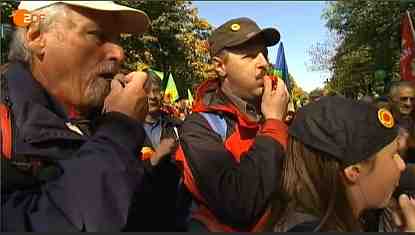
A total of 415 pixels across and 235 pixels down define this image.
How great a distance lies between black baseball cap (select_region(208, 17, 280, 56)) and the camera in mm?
→ 2535

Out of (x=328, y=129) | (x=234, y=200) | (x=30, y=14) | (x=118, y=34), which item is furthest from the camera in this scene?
(x=234, y=200)

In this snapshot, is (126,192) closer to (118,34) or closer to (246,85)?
(118,34)

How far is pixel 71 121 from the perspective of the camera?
1.61 metres

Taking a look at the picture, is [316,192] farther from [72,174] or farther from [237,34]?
[237,34]

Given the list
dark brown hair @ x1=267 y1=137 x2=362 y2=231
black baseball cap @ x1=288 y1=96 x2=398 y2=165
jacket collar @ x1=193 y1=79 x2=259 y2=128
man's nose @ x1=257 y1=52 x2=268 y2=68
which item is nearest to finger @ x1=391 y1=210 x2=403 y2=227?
dark brown hair @ x1=267 y1=137 x2=362 y2=231

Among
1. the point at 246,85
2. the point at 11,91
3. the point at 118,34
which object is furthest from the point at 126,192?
the point at 246,85

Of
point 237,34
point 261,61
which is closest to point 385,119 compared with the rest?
point 261,61

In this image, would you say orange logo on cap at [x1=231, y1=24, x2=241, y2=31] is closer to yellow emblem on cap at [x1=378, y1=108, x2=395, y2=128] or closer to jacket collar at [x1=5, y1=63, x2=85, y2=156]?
yellow emblem on cap at [x1=378, y1=108, x2=395, y2=128]

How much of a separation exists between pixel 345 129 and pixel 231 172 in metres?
0.46

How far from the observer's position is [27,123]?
1399mm

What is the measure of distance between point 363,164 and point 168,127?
276 cm

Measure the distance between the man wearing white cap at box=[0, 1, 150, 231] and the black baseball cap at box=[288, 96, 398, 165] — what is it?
64cm

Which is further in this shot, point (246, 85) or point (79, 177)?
point (246, 85)

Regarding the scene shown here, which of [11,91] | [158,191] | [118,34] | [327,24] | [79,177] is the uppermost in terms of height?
[118,34]
